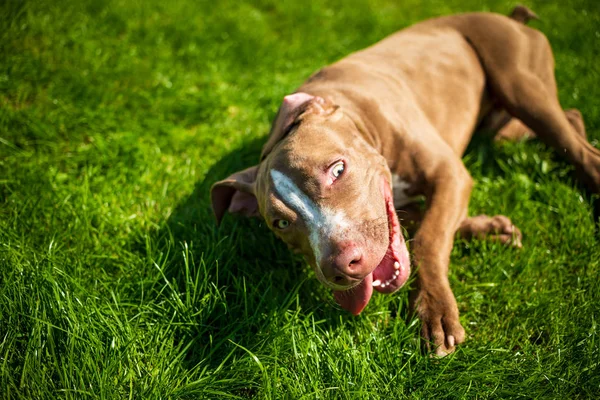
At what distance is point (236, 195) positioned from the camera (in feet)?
11.6

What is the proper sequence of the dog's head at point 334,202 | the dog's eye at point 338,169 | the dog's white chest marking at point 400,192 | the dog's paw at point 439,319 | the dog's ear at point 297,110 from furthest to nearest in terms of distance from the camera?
the dog's white chest marking at point 400,192 → the dog's ear at point 297,110 → the dog's eye at point 338,169 → the dog's paw at point 439,319 → the dog's head at point 334,202

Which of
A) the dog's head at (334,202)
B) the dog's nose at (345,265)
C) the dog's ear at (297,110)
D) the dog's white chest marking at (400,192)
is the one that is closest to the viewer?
the dog's nose at (345,265)

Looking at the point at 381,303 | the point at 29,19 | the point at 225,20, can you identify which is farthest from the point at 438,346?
the point at 29,19

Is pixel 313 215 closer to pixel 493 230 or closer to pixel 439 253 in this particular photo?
pixel 439 253

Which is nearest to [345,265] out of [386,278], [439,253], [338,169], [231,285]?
[386,278]

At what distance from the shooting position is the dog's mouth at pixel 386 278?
2852 millimetres

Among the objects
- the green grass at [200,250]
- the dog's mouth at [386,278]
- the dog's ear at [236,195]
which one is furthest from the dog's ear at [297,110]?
the dog's mouth at [386,278]

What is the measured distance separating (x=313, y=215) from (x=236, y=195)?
0.91 meters

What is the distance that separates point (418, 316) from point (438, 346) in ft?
0.72

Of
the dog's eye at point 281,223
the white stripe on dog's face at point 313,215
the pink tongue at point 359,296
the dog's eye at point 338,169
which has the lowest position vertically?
the pink tongue at point 359,296

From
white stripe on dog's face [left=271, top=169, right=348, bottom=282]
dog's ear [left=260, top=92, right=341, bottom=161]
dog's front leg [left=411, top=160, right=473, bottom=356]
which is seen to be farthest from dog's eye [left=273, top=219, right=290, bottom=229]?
dog's front leg [left=411, top=160, right=473, bottom=356]

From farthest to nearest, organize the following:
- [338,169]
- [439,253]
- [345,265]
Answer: [439,253]
[338,169]
[345,265]

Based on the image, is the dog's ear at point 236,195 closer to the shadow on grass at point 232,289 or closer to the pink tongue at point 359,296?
the shadow on grass at point 232,289

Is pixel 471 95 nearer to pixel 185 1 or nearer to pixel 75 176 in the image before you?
pixel 75 176
